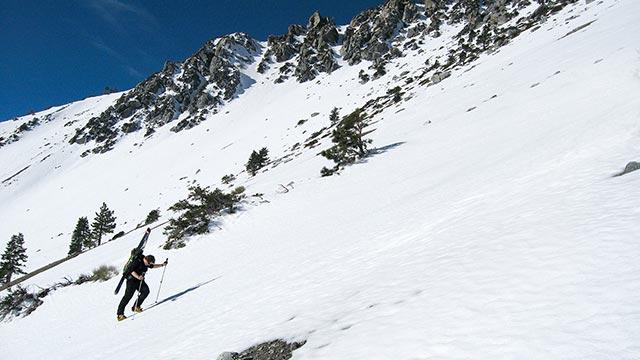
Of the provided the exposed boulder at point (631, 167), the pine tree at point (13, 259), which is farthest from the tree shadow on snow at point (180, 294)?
the pine tree at point (13, 259)

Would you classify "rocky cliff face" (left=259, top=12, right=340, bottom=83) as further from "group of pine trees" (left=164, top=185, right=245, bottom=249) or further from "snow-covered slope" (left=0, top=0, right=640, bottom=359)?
"group of pine trees" (left=164, top=185, right=245, bottom=249)

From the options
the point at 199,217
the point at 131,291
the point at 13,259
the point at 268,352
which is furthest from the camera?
the point at 13,259

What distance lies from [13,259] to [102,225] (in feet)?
36.8

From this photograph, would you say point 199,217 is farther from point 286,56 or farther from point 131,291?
point 286,56

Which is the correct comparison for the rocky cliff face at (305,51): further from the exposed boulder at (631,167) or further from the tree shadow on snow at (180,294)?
the exposed boulder at (631,167)

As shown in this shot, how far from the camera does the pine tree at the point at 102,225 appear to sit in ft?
172

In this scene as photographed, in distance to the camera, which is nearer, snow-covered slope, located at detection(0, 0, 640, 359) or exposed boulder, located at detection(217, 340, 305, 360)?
snow-covered slope, located at detection(0, 0, 640, 359)

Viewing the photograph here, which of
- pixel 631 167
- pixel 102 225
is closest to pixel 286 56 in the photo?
pixel 102 225

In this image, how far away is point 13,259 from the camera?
47781mm

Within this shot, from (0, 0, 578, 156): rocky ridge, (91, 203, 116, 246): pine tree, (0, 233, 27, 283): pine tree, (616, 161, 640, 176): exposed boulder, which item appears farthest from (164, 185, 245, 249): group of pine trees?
(0, 0, 578, 156): rocky ridge

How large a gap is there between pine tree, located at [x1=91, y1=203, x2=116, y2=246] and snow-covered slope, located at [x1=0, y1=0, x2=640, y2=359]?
36577 millimetres

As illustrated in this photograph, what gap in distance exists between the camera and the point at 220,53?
422ft

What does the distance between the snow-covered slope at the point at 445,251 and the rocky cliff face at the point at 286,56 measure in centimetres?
5681

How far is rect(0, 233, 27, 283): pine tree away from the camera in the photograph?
47312mm
